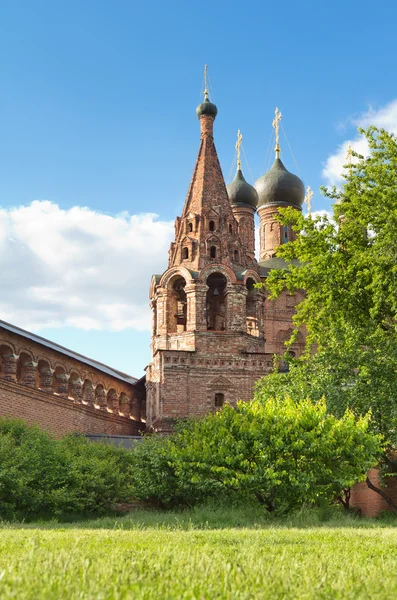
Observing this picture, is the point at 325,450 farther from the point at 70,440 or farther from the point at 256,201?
the point at 256,201

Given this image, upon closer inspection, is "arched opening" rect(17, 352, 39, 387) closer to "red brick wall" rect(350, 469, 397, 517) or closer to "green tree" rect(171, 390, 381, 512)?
"green tree" rect(171, 390, 381, 512)

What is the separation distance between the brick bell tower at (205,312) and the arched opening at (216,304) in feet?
0.14

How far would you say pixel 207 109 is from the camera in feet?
104

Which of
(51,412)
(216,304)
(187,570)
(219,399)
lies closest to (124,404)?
(216,304)

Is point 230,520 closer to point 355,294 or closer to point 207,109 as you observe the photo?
point 355,294

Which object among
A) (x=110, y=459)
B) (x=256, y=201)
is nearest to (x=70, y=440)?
(x=110, y=459)

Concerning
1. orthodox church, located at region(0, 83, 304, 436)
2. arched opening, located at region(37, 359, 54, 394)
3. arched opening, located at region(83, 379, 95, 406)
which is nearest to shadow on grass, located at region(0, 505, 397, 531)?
orthodox church, located at region(0, 83, 304, 436)

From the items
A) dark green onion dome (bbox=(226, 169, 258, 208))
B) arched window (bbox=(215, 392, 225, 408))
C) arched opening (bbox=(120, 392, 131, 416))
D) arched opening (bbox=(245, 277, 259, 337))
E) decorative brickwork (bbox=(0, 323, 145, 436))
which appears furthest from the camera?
dark green onion dome (bbox=(226, 169, 258, 208))

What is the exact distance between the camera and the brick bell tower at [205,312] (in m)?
27.3

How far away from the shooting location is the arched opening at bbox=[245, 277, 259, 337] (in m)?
29.8

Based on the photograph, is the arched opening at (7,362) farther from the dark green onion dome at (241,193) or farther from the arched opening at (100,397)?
the dark green onion dome at (241,193)

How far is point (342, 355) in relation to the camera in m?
18.5

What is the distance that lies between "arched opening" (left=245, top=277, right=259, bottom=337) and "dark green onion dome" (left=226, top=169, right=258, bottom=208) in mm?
13128

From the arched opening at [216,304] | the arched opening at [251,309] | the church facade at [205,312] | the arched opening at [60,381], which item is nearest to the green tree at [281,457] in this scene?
the church facade at [205,312]
